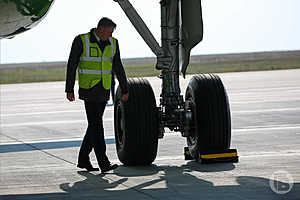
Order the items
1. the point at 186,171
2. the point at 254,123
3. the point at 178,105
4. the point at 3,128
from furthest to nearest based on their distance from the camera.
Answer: the point at 3,128, the point at 254,123, the point at 178,105, the point at 186,171

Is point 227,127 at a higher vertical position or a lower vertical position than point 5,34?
lower

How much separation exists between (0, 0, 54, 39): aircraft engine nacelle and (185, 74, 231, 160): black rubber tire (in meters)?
2.28

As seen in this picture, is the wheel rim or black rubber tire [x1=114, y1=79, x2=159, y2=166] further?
the wheel rim

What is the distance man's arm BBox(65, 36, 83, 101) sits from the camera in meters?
8.43

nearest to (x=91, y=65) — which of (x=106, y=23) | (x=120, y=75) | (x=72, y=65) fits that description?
(x=72, y=65)

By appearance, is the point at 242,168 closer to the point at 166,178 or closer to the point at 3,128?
the point at 166,178

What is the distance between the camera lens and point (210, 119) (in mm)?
8852

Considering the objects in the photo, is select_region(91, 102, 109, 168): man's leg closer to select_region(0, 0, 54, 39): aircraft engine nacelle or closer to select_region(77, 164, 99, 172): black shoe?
select_region(77, 164, 99, 172): black shoe

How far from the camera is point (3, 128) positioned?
1507 cm

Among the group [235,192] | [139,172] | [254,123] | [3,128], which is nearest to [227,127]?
[139,172]

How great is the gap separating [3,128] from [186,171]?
7309mm

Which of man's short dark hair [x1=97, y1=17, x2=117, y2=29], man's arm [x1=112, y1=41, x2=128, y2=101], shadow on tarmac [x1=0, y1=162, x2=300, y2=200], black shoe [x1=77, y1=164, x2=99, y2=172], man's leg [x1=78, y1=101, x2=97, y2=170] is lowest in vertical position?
shadow on tarmac [x1=0, y1=162, x2=300, y2=200]

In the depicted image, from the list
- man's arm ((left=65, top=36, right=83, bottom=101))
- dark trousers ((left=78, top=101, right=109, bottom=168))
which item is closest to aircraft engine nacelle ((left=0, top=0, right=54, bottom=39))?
man's arm ((left=65, top=36, right=83, bottom=101))

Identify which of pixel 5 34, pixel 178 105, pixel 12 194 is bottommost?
pixel 12 194
